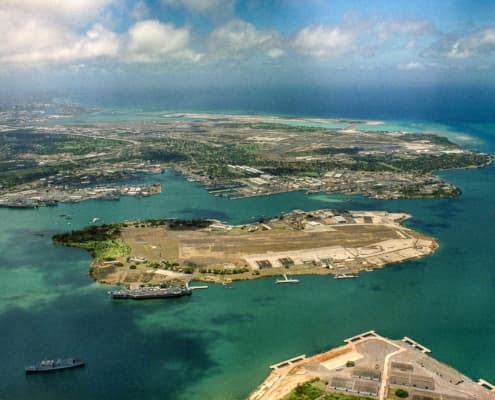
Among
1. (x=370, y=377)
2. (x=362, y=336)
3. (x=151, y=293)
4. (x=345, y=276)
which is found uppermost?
(x=345, y=276)

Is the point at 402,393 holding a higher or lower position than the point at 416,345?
lower

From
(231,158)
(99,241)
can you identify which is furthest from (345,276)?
(231,158)

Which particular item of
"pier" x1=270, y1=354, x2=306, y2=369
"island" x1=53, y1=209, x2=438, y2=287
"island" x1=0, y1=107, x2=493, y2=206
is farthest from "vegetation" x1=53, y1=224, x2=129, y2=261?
"pier" x1=270, y1=354, x2=306, y2=369

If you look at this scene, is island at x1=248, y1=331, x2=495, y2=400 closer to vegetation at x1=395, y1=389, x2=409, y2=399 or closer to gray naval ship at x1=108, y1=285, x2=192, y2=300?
vegetation at x1=395, y1=389, x2=409, y2=399

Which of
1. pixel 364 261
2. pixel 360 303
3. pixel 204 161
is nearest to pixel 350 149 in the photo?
pixel 204 161

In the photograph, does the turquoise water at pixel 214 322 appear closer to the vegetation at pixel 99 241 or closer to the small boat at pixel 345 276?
the small boat at pixel 345 276

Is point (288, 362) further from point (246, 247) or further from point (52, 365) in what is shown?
point (246, 247)
